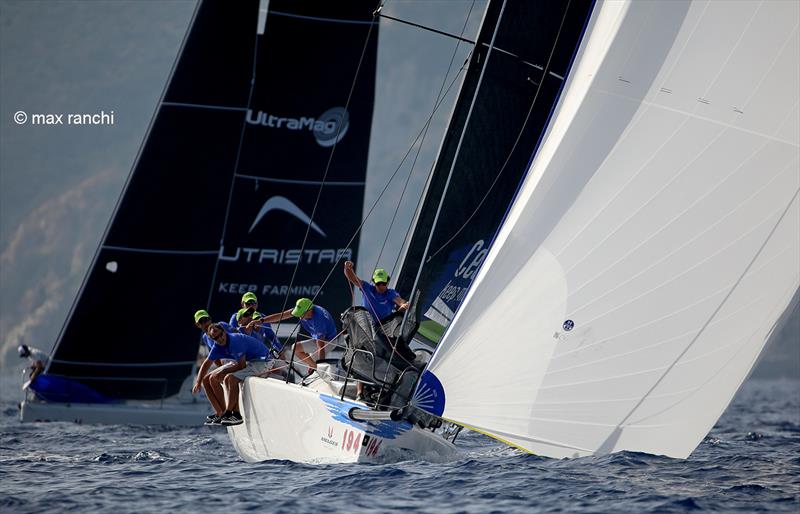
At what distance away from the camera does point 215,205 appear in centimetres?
1523

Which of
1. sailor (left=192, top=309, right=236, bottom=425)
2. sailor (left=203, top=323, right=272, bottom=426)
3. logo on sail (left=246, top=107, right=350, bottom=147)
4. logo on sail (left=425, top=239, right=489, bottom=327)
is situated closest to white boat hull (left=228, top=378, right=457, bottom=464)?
sailor (left=203, top=323, right=272, bottom=426)

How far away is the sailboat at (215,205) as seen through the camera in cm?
1462

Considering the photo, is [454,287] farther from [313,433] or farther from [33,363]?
[33,363]

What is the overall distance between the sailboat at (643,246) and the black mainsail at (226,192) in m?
7.22

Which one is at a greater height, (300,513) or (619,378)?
(619,378)

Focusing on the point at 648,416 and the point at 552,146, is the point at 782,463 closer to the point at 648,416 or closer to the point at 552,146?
the point at 648,416

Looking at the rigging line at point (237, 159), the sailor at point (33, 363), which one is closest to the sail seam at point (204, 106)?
the rigging line at point (237, 159)

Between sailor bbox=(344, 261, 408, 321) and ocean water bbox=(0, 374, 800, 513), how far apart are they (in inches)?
52.1

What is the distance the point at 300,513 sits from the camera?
6.93 m

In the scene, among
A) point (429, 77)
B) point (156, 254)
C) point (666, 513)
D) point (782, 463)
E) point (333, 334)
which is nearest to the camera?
point (666, 513)

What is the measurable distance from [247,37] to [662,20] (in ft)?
28.6

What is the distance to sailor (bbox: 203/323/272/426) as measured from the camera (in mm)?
9648

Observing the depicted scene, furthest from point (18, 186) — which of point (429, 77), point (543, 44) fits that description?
point (543, 44)

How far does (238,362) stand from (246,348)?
0.50 feet
